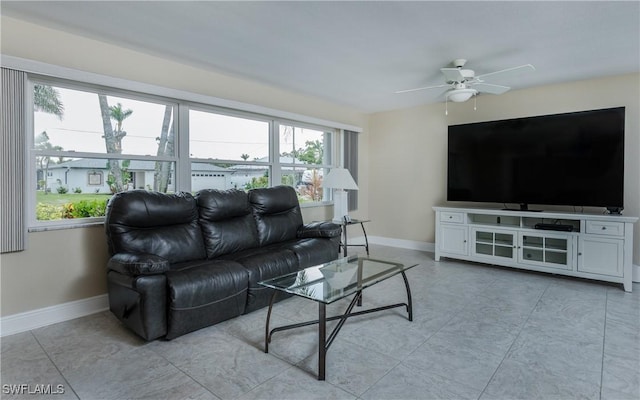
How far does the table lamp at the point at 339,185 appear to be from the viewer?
471cm

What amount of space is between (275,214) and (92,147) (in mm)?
1886

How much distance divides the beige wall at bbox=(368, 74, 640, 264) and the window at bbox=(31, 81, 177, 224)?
11.8 ft

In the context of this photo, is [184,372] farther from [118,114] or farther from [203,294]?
[118,114]

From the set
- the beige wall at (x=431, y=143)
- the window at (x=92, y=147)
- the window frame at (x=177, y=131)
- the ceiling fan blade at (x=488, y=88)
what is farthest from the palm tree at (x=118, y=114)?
the beige wall at (x=431, y=143)

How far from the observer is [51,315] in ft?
9.00

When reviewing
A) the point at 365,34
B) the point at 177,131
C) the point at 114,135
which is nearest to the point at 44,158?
the point at 114,135

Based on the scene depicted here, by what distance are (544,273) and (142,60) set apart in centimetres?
508

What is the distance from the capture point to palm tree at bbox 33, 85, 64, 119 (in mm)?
2744

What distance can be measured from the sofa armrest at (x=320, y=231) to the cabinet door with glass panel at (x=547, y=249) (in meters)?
2.29

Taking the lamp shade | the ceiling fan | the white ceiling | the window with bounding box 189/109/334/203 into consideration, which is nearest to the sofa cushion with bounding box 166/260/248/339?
the window with bounding box 189/109/334/203

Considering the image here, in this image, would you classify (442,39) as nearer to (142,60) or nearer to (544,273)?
(142,60)

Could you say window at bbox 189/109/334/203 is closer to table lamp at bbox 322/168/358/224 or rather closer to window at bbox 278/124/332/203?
window at bbox 278/124/332/203

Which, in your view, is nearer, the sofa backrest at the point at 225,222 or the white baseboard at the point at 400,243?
the sofa backrest at the point at 225,222

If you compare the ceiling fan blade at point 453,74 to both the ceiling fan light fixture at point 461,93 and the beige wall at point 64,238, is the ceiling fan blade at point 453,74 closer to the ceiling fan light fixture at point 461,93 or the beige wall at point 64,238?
the ceiling fan light fixture at point 461,93
